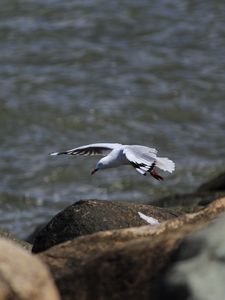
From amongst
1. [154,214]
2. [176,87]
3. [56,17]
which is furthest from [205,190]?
[56,17]

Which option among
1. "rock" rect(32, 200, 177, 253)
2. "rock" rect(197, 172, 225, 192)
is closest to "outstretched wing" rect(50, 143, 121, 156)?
"rock" rect(32, 200, 177, 253)

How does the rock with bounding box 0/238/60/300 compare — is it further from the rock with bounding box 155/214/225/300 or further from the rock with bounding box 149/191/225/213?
the rock with bounding box 149/191/225/213

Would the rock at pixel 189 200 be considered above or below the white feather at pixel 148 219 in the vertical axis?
below

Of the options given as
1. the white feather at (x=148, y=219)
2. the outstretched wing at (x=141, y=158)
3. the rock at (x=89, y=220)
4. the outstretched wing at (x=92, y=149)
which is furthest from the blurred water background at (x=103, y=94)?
the white feather at (x=148, y=219)

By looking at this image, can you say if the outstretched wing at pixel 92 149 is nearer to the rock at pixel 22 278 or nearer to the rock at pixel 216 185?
the rock at pixel 216 185

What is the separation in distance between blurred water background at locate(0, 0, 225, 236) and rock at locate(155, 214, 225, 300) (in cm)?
681

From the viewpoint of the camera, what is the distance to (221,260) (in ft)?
13.1

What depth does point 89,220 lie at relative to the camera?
5.87 m

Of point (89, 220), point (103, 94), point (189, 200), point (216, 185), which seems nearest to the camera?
point (89, 220)

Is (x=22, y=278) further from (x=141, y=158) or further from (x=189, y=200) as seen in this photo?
(x=189, y=200)

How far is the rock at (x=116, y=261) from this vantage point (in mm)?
4195

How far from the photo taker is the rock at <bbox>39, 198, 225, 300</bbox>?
13.8 ft

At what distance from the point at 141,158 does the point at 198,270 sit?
2.99 meters

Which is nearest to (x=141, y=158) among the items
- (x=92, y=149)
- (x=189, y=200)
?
(x=92, y=149)
